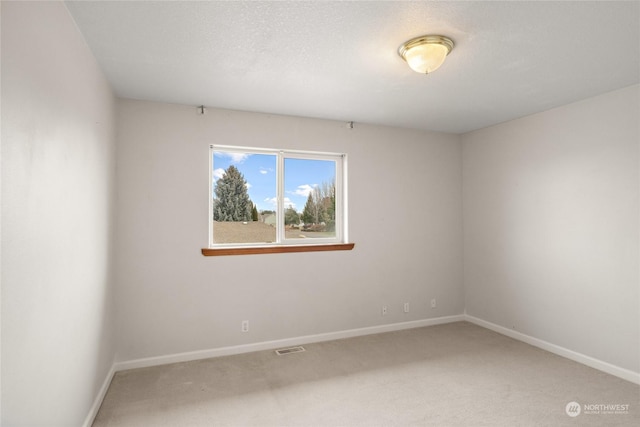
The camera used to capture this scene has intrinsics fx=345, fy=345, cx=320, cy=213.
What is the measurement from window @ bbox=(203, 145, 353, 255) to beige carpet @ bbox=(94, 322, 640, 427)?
115 centimetres

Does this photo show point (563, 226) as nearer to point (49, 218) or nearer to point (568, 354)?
point (568, 354)

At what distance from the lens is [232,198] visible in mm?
3506

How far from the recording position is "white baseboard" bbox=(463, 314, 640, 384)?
2.79 metres

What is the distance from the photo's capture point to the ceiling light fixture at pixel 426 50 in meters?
1.99

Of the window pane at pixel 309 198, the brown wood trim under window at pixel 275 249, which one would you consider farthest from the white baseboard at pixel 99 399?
the window pane at pixel 309 198

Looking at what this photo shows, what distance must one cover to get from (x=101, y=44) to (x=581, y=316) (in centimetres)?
430

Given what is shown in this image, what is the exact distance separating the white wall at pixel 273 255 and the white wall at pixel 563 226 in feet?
1.45

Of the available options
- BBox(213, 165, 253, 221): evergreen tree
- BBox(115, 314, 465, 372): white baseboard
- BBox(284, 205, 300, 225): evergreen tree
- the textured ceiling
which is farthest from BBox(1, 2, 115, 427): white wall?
BBox(284, 205, 300, 225): evergreen tree

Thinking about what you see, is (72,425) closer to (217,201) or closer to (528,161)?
(217,201)

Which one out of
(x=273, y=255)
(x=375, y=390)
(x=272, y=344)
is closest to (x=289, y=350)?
(x=272, y=344)

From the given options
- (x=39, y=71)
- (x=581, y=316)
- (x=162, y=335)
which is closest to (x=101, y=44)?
(x=39, y=71)

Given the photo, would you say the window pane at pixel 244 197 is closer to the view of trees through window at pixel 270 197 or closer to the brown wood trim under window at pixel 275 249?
the view of trees through window at pixel 270 197

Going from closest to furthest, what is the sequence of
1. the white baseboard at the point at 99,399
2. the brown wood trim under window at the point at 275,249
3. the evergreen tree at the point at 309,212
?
the white baseboard at the point at 99,399 < the brown wood trim under window at the point at 275,249 < the evergreen tree at the point at 309,212

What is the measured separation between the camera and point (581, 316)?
3133mm
